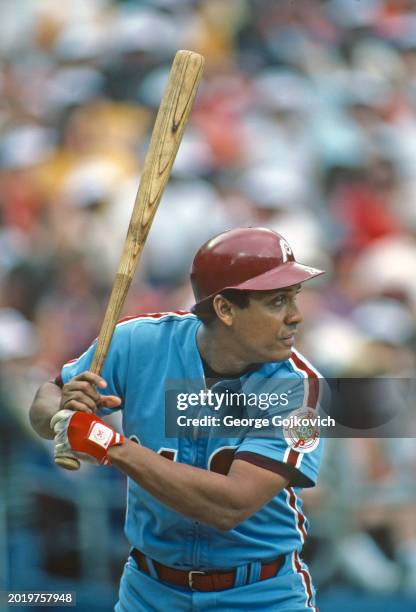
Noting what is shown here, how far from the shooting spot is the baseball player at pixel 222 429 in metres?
2.64

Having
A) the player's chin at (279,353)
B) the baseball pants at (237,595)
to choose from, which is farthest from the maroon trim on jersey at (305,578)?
the player's chin at (279,353)

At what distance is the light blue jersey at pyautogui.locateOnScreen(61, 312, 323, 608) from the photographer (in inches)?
105

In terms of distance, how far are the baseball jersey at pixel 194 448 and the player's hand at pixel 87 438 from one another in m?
0.29

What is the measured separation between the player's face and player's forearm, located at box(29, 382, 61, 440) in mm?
522

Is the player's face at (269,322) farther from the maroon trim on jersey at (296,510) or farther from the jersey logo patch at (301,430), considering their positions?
the maroon trim on jersey at (296,510)

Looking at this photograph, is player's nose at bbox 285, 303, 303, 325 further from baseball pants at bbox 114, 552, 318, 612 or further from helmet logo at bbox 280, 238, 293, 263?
baseball pants at bbox 114, 552, 318, 612

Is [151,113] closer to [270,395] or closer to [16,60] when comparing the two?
[16,60]

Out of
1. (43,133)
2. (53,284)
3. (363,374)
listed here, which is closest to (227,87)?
(43,133)

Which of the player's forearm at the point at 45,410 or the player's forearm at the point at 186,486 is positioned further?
the player's forearm at the point at 45,410

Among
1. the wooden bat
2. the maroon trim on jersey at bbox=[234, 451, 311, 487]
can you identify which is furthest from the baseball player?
the wooden bat

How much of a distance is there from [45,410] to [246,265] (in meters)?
0.64

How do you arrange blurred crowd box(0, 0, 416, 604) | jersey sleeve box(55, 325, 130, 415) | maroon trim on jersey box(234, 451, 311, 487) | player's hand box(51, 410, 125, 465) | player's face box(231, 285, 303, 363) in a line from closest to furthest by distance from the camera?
player's hand box(51, 410, 125, 465) < maroon trim on jersey box(234, 451, 311, 487) < player's face box(231, 285, 303, 363) < jersey sleeve box(55, 325, 130, 415) < blurred crowd box(0, 0, 416, 604)

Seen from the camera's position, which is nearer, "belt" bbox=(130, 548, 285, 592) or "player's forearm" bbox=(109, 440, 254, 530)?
"player's forearm" bbox=(109, 440, 254, 530)

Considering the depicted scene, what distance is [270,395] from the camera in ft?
8.76
